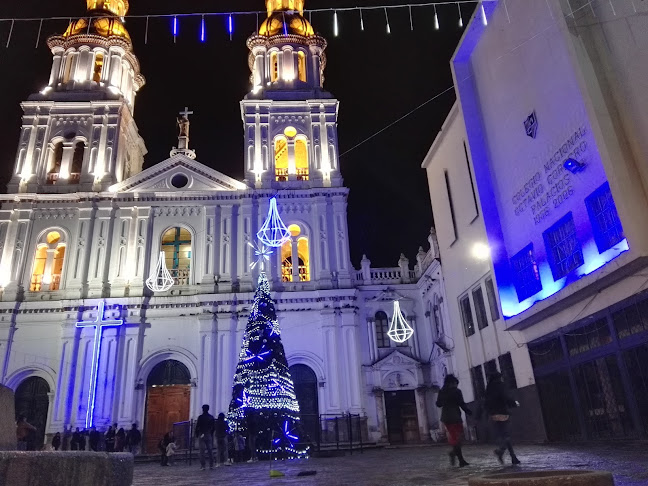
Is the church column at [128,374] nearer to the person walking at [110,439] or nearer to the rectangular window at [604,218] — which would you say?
the person walking at [110,439]

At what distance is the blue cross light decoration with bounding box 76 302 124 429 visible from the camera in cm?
2189

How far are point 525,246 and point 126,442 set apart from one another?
16.4 meters

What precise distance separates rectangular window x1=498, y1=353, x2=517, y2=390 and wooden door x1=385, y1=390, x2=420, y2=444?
29.2ft

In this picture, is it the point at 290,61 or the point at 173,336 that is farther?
the point at 290,61

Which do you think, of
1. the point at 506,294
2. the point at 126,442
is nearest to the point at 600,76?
the point at 506,294

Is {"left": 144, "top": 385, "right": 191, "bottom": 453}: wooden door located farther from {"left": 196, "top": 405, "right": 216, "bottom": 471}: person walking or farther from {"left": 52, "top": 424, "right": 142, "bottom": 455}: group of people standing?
{"left": 196, "top": 405, "right": 216, "bottom": 471}: person walking

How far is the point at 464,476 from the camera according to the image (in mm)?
6762

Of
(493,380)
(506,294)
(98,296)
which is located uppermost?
(98,296)

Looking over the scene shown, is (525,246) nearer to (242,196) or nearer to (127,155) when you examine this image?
(242,196)

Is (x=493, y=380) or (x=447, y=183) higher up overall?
(x=447, y=183)

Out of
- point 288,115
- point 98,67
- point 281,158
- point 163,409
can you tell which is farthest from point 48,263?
point 288,115

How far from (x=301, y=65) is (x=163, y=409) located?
20.3 meters

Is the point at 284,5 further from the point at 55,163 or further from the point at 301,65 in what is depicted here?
the point at 55,163

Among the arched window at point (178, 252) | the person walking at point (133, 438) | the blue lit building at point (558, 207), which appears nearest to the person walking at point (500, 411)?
the blue lit building at point (558, 207)
